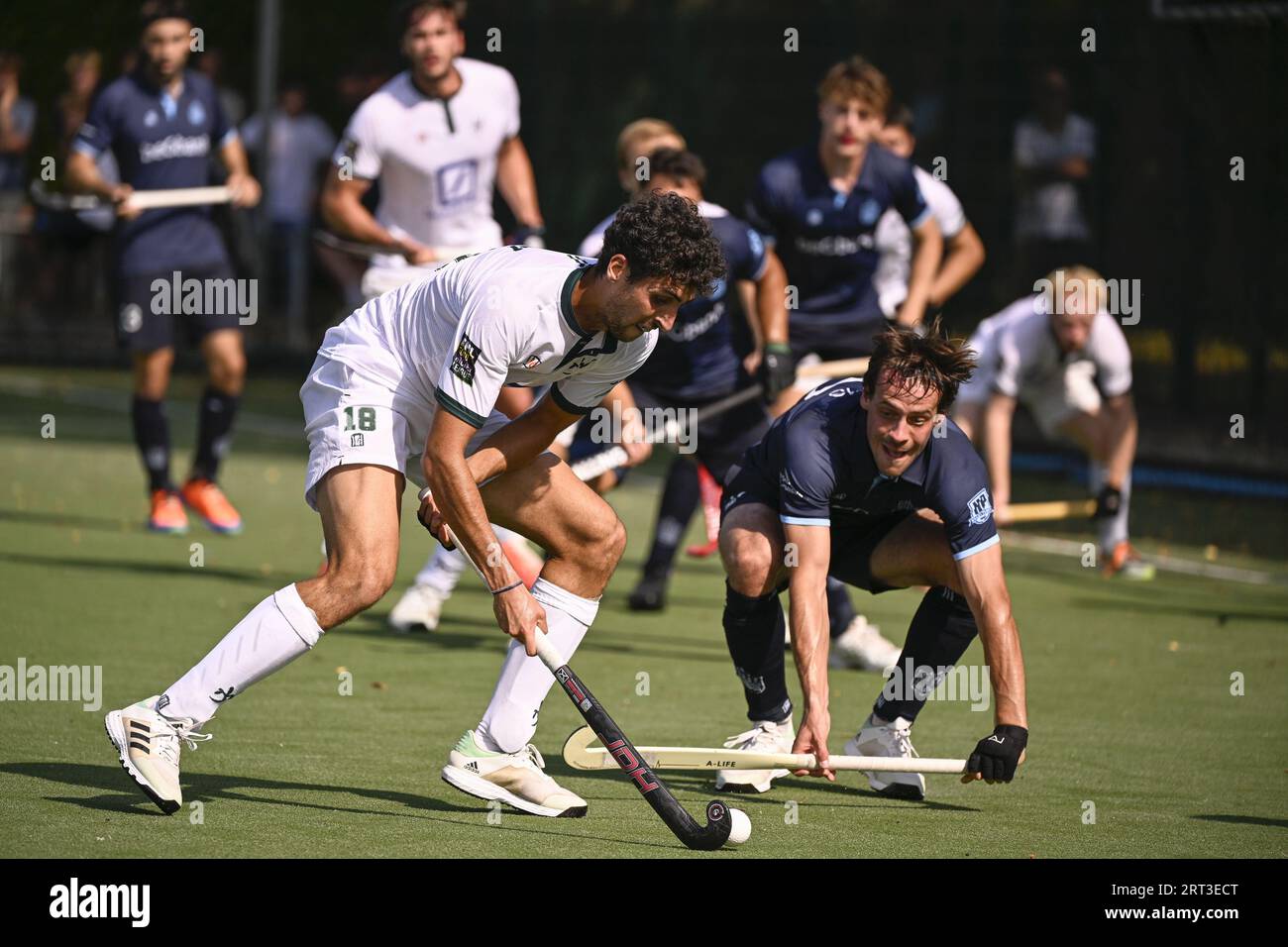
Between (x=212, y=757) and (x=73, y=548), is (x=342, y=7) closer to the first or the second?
(x=73, y=548)

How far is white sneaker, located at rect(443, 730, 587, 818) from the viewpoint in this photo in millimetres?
5047

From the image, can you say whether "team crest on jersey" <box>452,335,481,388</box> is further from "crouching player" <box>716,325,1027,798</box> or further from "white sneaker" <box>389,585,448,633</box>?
"white sneaker" <box>389,585,448,633</box>

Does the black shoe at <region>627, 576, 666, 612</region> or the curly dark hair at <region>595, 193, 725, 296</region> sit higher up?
the curly dark hair at <region>595, 193, 725, 296</region>

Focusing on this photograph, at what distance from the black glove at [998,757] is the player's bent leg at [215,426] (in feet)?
17.1

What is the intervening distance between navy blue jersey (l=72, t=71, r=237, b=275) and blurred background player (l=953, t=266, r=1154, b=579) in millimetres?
3517

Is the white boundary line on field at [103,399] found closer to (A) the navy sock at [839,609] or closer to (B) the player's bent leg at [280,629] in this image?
(A) the navy sock at [839,609]

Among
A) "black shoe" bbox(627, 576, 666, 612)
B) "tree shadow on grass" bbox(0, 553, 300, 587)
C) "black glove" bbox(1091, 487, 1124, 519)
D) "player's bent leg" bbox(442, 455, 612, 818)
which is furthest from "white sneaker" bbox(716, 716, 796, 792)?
"black glove" bbox(1091, 487, 1124, 519)

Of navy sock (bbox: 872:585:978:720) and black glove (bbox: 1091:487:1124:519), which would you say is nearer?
navy sock (bbox: 872:585:978:720)

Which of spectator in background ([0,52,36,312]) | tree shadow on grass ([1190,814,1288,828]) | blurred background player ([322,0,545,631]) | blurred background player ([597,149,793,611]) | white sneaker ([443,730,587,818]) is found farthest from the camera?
spectator in background ([0,52,36,312])

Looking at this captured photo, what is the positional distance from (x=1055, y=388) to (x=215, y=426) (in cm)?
377

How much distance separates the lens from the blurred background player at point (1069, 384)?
30.3 ft

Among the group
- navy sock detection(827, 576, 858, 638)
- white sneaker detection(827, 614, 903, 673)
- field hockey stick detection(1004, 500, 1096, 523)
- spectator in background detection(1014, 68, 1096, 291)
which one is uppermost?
spectator in background detection(1014, 68, 1096, 291)

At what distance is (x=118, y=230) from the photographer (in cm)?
953

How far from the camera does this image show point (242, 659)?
4840mm
